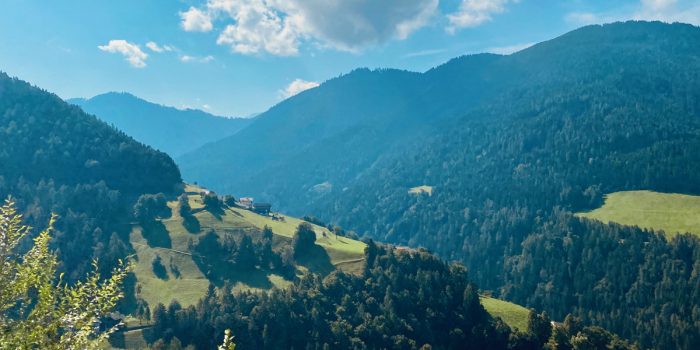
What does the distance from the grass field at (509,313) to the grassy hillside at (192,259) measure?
1603 inches

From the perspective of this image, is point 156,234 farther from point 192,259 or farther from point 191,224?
point 192,259

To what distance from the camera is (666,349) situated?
180 meters

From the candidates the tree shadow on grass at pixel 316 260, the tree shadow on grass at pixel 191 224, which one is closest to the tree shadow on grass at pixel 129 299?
the tree shadow on grass at pixel 191 224

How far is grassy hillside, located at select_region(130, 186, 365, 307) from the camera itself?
153625 millimetres

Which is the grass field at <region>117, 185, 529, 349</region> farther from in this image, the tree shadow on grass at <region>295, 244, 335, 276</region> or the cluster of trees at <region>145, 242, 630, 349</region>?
the cluster of trees at <region>145, 242, 630, 349</region>

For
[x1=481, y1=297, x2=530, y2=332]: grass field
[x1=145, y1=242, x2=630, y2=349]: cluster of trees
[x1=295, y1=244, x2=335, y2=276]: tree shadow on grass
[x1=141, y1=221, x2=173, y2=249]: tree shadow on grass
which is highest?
[x1=141, y1=221, x2=173, y2=249]: tree shadow on grass

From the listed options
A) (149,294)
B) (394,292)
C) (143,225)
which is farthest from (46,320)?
(143,225)

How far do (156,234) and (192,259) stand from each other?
25449 millimetres

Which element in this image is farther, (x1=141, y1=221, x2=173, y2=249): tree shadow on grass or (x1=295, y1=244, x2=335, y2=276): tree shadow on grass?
(x1=141, y1=221, x2=173, y2=249): tree shadow on grass

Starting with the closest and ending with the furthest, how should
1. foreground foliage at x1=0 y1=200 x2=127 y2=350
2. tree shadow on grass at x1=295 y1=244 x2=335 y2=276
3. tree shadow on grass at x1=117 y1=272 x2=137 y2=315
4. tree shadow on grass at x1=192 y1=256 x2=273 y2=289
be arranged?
1. foreground foliage at x1=0 y1=200 x2=127 y2=350
2. tree shadow on grass at x1=117 y1=272 x2=137 y2=315
3. tree shadow on grass at x1=192 y1=256 x2=273 y2=289
4. tree shadow on grass at x1=295 y1=244 x2=335 y2=276

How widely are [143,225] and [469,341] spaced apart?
123498 mm

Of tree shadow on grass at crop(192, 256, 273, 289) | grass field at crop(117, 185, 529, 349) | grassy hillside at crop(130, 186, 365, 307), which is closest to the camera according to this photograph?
grass field at crop(117, 185, 529, 349)

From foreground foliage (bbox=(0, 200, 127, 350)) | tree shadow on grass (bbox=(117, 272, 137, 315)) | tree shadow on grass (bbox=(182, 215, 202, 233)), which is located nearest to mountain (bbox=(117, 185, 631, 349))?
tree shadow on grass (bbox=(182, 215, 202, 233))

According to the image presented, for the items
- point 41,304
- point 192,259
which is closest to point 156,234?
point 192,259
